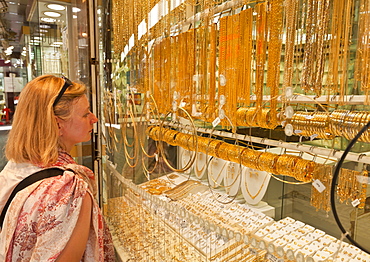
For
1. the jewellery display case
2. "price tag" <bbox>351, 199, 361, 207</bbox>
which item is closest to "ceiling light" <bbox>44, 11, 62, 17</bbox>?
the jewellery display case

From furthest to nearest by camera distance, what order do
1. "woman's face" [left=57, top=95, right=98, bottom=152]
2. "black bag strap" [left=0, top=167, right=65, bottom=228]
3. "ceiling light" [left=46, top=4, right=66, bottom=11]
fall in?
1. "ceiling light" [left=46, top=4, right=66, bottom=11]
2. "woman's face" [left=57, top=95, right=98, bottom=152]
3. "black bag strap" [left=0, top=167, right=65, bottom=228]

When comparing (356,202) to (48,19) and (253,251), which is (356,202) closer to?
(253,251)

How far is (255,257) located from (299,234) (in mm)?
141

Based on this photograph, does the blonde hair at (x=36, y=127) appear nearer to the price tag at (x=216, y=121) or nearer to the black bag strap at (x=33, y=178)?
the black bag strap at (x=33, y=178)

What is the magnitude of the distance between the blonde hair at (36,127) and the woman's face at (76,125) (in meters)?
0.04

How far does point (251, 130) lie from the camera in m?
0.92

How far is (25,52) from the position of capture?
2643mm

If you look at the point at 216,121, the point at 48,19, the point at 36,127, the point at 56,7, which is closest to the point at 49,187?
the point at 36,127

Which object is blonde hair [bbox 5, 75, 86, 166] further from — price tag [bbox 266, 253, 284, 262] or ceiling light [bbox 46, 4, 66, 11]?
ceiling light [bbox 46, 4, 66, 11]

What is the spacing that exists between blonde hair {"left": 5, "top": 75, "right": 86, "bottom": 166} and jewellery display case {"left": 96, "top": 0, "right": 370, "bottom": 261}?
41 cm

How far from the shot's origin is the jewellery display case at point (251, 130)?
0.70m

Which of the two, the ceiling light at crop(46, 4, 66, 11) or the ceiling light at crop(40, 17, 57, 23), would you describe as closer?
the ceiling light at crop(46, 4, 66, 11)

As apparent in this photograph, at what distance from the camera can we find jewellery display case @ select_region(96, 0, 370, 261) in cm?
70

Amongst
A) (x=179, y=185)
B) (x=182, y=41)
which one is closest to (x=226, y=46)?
(x=182, y=41)
